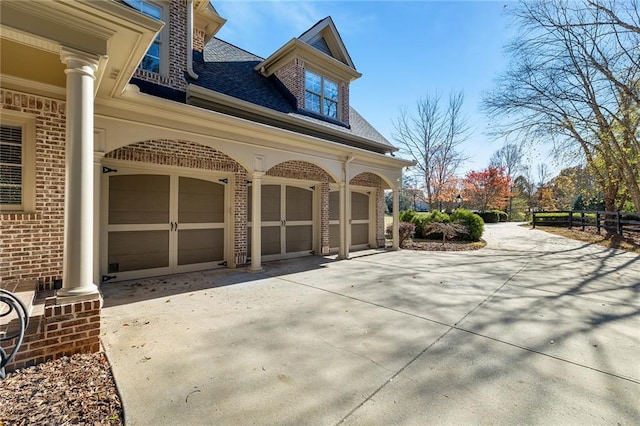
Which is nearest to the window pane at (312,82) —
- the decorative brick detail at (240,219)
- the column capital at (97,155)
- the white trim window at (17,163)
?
the decorative brick detail at (240,219)

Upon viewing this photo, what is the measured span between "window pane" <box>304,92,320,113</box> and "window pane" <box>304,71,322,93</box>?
0.18 m

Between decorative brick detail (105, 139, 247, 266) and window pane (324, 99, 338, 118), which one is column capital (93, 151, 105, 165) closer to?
decorative brick detail (105, 139, 247, 266)

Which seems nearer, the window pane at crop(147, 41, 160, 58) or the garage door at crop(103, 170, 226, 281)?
the garage door at crop(103, 170, 226, 281)

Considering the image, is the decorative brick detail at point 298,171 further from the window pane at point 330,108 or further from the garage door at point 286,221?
the window pane at point 330,108

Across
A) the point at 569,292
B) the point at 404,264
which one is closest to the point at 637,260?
the point at 569,292

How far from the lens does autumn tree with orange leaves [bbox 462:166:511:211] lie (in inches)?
1150

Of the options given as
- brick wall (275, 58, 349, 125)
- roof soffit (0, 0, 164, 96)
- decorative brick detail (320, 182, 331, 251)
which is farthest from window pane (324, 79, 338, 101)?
roof soffit (0, 0, 164, 96)

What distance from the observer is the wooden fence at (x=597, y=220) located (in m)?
12.9

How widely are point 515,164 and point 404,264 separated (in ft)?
114

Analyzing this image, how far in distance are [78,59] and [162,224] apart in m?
3.80

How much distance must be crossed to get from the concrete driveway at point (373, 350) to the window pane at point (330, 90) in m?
6.56

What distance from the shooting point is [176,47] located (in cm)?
635

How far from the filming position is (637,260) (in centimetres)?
830

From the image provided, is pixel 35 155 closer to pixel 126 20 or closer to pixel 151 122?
pixel 151 122
